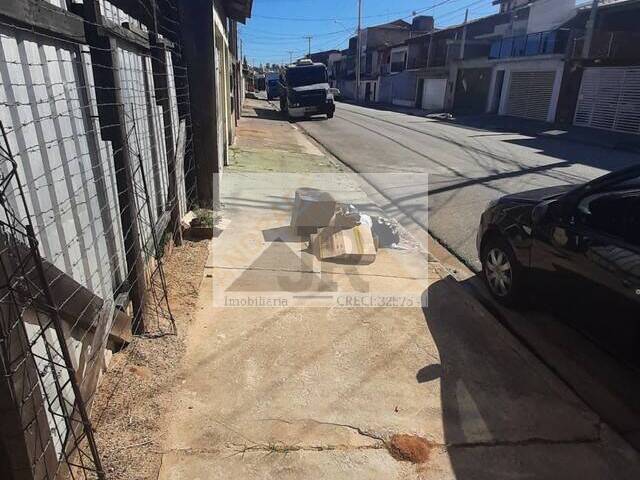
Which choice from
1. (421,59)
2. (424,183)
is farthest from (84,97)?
(421,59)

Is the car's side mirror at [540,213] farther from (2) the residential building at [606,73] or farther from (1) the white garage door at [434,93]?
(1) the white garage door at [434,93]

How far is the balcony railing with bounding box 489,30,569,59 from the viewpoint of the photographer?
25.1 metres

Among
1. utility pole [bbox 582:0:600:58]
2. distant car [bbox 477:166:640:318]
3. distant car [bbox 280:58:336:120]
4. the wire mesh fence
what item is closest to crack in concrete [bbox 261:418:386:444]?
the wire mesh fence

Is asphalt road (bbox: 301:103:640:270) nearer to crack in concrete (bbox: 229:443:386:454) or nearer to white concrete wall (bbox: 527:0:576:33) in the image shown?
crack in concrete (bbox: 229:443:386:454)

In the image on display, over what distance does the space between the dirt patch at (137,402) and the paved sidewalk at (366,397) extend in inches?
3.4

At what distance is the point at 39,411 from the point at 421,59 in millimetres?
46011

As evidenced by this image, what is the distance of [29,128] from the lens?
6.54 ft

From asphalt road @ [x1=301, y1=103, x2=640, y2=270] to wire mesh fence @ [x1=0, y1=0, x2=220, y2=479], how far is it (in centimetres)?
390

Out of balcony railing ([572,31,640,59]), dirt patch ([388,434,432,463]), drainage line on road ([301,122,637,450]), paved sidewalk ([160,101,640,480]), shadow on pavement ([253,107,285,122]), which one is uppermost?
balcony railing ([572,31,640,59])

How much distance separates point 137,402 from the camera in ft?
9.16

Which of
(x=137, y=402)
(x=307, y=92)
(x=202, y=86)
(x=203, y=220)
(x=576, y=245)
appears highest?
(x=202, y=86)

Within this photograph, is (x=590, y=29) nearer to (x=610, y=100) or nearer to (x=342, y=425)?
(x=610, y=100)

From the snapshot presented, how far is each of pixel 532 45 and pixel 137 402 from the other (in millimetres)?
30600

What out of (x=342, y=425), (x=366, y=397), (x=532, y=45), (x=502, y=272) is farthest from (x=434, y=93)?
(x=342, y=425)
